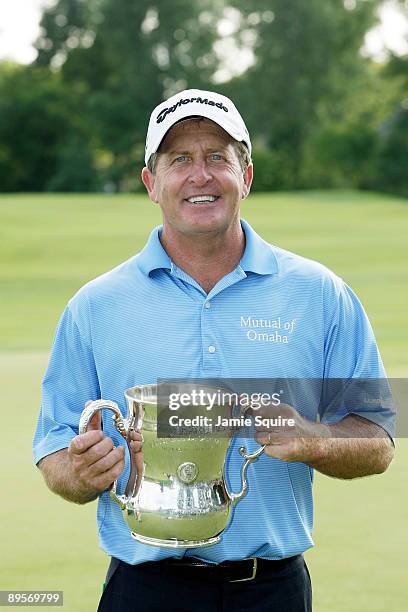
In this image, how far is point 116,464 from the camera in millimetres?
2072

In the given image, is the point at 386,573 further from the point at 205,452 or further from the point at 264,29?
the point at 264,29

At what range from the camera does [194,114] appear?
248 cm

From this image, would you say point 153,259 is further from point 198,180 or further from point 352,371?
Result: point 352,371

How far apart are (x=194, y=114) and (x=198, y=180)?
146mm

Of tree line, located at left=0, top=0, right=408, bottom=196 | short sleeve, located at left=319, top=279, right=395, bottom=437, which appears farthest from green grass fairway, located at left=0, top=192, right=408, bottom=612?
tree line, located at left=0, top=0, right=408, bottom=196

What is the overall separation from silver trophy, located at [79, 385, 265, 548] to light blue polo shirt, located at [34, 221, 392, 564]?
167 millimetres

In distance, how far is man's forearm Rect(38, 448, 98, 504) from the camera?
7.36 feet

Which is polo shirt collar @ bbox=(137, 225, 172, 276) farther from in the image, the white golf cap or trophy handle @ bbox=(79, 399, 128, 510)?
trophy handle @ bbox=(79, 399, 128, 510)

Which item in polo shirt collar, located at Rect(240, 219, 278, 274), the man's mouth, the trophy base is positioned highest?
the man's mouth

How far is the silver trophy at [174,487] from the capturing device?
6.93ft

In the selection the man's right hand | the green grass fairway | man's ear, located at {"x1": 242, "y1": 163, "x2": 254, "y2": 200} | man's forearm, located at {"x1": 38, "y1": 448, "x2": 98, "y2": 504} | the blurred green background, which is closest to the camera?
the man's right hand

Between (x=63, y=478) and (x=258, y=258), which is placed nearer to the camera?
(x=63, y=478)

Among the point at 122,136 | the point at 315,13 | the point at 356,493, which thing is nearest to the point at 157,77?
the point at 122,136

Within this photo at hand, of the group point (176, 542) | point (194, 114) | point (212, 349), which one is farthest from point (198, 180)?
point (176, 542)
